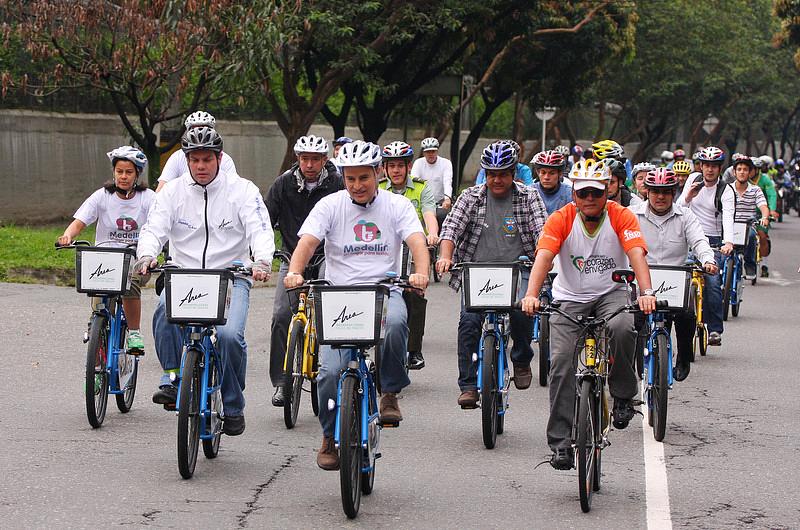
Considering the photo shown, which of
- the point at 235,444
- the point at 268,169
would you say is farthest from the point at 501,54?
the point at 235,444

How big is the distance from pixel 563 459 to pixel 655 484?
2.47 feet

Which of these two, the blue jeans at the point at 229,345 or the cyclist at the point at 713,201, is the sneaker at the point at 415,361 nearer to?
the cyclist at the point at 713,201

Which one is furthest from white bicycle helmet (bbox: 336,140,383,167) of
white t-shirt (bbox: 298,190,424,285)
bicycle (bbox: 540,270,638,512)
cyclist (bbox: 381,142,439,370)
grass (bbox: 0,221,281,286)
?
grass (bbox: 0,221,281,286)

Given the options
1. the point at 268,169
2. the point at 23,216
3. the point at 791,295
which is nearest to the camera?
the point at 791,295

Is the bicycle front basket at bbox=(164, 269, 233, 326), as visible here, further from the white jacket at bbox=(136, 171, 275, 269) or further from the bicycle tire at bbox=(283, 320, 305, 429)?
the bicycle tire at bbox=(283, 320, 305, 429)

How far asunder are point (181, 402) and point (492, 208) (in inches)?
134

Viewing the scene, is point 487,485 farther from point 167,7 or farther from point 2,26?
point 2,26

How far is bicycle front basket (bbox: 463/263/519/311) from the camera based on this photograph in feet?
28.8

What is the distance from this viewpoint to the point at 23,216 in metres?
25.4

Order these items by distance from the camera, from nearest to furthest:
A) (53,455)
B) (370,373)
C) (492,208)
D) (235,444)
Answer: (370,373) < (53,455) < (235,444) < (492,208)

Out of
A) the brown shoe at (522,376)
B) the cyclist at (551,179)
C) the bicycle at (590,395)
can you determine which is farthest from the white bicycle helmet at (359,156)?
the cyclist at (551,179)

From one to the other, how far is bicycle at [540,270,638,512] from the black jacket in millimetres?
3008

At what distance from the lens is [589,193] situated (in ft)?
24.4

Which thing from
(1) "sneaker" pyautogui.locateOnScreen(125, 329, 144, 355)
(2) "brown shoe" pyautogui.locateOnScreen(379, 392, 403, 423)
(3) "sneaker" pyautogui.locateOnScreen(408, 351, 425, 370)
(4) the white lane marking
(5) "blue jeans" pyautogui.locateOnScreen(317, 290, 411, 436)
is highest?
(5) "blue jeans" pyautogui.locateOnScreen(317, 290, 411, 436)
